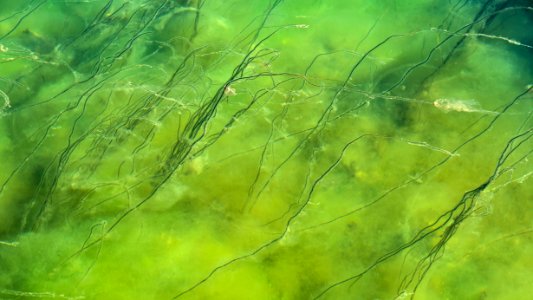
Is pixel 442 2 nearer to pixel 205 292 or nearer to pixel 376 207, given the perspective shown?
pixel 376 207

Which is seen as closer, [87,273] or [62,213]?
[87,273]

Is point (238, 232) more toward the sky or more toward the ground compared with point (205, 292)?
more toward the sky

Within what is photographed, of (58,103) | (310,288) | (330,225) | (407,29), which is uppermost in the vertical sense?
(407,29)

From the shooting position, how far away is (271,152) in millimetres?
2941

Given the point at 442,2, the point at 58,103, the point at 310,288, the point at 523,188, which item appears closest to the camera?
the point at 310,288

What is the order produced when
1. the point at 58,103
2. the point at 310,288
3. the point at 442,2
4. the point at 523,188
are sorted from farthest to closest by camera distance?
the point at 442,2 < the point at 58,103 < the point at 523,188 < the point at 310,288

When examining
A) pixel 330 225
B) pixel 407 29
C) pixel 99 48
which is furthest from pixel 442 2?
pixel 99 48

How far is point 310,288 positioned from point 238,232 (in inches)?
20.2

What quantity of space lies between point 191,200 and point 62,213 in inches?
30.7

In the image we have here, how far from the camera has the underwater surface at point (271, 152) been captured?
261cm

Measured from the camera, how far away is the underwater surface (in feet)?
8.55

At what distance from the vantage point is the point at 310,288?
2.56 m

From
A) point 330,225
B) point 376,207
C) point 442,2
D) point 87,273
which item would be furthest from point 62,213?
point 442,2

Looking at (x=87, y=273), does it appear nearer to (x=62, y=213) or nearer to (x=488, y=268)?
(x=62, y=213)
